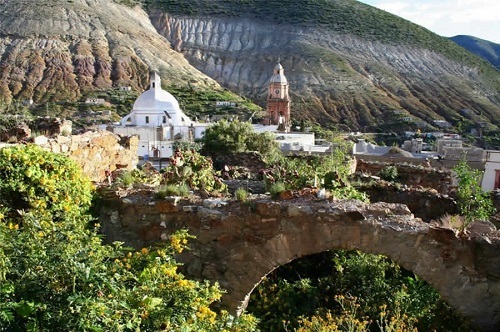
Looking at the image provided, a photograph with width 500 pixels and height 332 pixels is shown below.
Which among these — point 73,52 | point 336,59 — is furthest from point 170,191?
point 336,59

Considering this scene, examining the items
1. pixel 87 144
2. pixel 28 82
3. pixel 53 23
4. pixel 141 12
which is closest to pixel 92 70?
pixel 28 82

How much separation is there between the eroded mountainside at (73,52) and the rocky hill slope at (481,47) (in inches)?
4644

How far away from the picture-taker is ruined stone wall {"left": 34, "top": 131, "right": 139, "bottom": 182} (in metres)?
7.28

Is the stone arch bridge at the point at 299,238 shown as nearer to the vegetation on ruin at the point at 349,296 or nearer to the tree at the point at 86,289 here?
the vegetation on ruin at the point at 349,296

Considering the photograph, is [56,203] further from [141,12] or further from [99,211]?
[141,12]

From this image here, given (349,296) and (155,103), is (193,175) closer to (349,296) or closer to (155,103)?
(349,296)

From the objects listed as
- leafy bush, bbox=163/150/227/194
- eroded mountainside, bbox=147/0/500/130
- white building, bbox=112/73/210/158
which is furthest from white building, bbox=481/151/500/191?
eroded mountainside, bbox=147/0/500/130

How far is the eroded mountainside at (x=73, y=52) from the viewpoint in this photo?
70.9 meters

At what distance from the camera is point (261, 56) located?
313ft

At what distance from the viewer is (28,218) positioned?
14.0 ft

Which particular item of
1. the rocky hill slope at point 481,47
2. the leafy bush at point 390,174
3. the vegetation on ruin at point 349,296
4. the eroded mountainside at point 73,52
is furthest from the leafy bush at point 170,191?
the rocky hill slope at point 481,47

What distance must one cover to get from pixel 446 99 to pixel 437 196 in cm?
7597

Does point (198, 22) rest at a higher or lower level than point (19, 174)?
higher

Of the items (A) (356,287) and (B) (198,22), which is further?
(B) (198,22)
